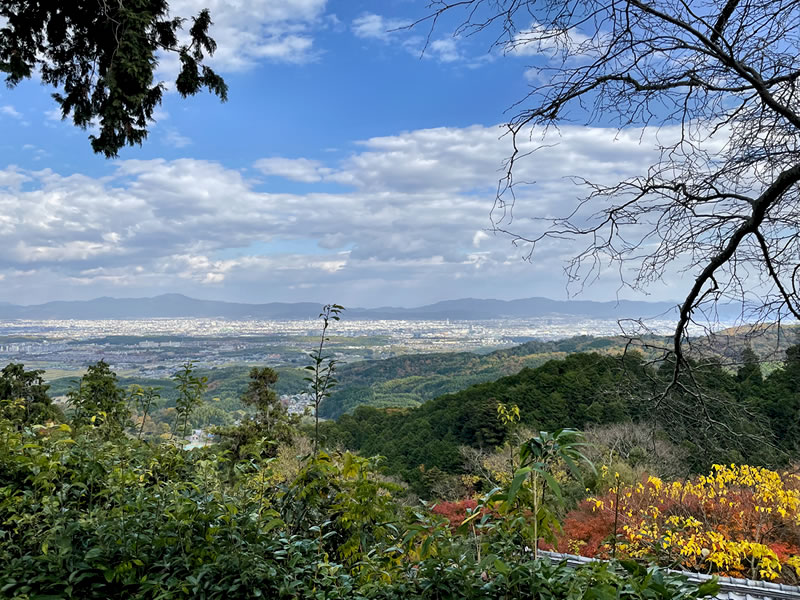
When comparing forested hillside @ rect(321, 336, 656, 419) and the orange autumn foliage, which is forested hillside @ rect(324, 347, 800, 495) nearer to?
the orange autumn foliage

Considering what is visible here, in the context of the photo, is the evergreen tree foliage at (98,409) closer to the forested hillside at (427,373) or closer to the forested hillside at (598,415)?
the forested hillside at (598,415)

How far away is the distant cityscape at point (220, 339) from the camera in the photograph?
32188 mm

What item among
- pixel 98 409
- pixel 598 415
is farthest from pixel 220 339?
pixel 98 409

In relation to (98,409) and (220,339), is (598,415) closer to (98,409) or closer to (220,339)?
(98,409)

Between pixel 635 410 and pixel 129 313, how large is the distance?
102669 mm

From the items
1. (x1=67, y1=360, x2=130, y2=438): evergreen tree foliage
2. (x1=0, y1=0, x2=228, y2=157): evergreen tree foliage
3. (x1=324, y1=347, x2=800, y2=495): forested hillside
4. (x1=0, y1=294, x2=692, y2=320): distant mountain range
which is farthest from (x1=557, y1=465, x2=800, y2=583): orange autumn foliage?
(x1=0, y1=294, x2=692, y2=320): distant mountain range

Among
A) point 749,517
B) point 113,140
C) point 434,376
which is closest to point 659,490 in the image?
point 749,517

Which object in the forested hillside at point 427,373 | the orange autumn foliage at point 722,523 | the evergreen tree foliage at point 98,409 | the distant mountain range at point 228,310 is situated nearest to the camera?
the evergreen tree foliage at point 98,409

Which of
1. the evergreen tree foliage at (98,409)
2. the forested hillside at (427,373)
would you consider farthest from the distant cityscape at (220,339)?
the forested hillside at (427,373)

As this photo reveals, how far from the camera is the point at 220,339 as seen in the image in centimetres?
6512

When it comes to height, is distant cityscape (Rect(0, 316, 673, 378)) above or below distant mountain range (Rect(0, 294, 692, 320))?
below

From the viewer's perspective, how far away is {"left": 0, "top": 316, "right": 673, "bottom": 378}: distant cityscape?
3219 centimetres

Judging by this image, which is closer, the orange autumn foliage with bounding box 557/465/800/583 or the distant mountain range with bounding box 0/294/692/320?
the orange autumn foliage with bounding box 557/465/800/583

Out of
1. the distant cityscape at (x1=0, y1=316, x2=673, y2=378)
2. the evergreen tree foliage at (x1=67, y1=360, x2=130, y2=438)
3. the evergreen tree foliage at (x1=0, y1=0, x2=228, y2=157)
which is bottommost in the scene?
the distant cityscape at (x1=0, y1=316, x2=673, y2=378)
